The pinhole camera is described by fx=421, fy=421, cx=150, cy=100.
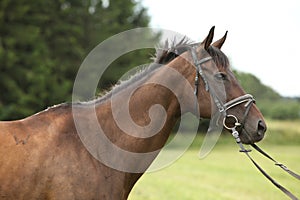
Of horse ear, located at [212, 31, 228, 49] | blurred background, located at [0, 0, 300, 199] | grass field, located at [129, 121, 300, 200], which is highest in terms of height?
horse ear, located at [212, 31, 228, 49]

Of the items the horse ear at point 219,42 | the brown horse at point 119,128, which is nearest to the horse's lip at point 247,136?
the brown horse at point 119,128

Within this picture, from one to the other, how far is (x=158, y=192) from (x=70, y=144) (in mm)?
7684

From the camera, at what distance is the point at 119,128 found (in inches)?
169

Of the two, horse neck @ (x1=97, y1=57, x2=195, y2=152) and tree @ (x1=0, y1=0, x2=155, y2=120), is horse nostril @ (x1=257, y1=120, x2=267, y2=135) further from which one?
tree @ (x1=0, y1=0, x2=155, y2=120)

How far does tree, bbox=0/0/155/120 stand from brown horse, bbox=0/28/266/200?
24580 mm

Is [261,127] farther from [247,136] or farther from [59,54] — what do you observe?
[59,54]

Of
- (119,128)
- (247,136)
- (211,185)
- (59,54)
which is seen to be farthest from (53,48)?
(247,136)

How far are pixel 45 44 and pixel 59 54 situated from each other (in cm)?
261

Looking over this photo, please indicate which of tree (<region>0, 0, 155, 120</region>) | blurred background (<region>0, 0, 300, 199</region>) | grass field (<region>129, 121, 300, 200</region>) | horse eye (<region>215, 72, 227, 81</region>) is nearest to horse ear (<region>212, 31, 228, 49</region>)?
horse eye (<region>215, 72, 227, 81</region>)

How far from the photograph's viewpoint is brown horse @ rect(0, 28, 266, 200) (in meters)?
3.97

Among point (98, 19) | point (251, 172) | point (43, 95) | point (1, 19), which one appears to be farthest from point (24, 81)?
point (251, 172)

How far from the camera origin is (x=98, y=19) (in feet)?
126

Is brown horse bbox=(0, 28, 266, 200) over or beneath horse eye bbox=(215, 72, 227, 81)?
beneath

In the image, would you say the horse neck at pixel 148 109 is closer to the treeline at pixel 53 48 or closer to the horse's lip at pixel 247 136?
the horse's lip at pixel 247 136
